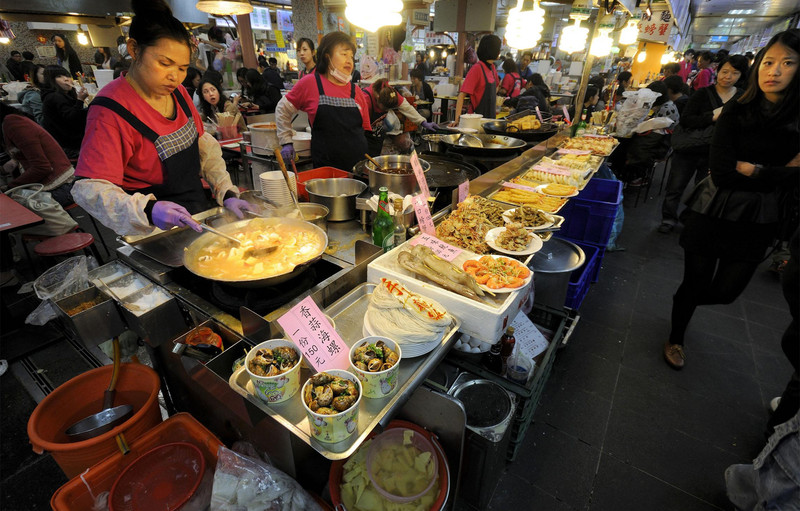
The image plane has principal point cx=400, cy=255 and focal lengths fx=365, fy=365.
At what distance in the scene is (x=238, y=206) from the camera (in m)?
2.32

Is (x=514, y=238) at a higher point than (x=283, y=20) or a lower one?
lower

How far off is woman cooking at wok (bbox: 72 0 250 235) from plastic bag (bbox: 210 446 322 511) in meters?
1.19

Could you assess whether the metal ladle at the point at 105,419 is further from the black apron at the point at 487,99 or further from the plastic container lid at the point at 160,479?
the black apron at the point at 487,99

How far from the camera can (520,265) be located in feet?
6.55

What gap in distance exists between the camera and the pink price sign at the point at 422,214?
223 cm

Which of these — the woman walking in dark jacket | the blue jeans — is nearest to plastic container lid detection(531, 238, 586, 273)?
the blue jeans

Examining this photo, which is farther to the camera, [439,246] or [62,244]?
[62,244]

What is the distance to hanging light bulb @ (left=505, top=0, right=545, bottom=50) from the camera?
19.8ft

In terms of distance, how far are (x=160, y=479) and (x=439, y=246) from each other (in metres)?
1.91

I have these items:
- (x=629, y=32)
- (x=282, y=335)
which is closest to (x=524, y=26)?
(x=629, y=32)

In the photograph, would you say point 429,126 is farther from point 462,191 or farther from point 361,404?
point 361,404

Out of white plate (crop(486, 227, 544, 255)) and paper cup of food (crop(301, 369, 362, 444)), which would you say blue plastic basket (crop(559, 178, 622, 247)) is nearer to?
white plate (crop(486, 227, 544, 255))

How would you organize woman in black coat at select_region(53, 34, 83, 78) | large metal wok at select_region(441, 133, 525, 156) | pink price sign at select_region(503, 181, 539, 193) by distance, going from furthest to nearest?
woman in black coat at select_region(53, 34, 83, 78) → large metal wok at select_region(441, 133, 525, 156) → pink price sign at select_region(503, 181, 539, 193)

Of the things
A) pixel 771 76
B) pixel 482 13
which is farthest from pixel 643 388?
pixel 482 13
